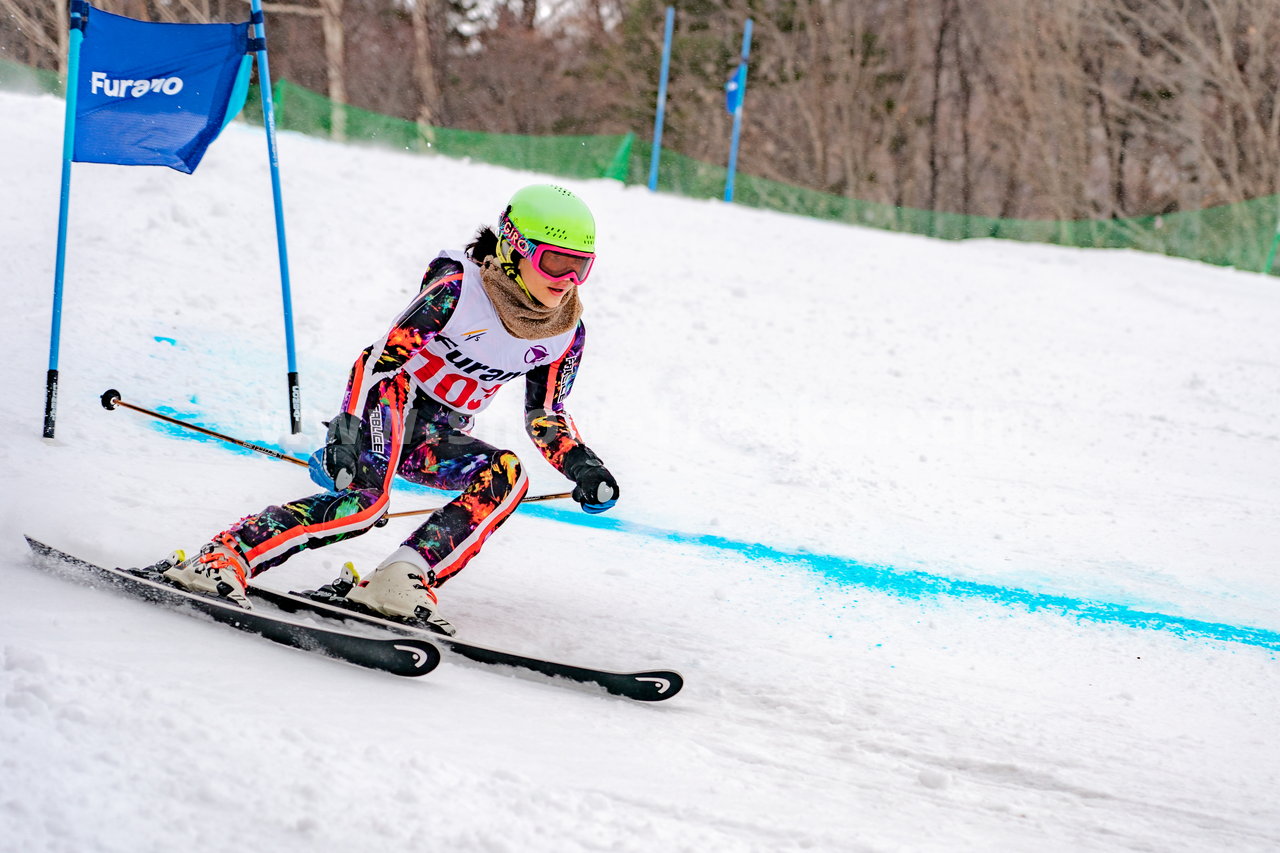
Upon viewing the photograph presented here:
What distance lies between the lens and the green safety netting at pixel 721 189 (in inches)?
580

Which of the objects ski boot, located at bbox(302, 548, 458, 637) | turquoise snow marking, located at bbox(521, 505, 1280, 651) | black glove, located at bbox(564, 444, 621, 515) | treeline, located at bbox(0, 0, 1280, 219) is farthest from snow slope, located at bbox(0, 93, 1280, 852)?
treeline, located at bbox(0, 0, 1280, 219)

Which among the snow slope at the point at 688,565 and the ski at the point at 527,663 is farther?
the ski at the point at 527,663

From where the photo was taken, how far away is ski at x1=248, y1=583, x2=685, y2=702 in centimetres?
299

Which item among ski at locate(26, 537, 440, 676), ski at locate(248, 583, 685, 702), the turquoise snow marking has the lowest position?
the turquoise snow marking

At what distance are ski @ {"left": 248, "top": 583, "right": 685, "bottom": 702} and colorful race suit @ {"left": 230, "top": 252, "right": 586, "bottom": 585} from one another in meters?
0.17

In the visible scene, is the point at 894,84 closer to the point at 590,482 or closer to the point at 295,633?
the point at 590,482

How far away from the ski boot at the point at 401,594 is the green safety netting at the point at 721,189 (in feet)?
39.7

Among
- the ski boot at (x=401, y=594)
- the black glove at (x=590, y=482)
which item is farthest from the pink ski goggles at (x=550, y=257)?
the ski boot at (x=401, y=594)

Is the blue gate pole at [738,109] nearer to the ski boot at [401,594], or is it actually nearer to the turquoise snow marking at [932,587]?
the turquoise snow marking at [932,587]

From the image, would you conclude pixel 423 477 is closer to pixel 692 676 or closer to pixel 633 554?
pixel 692 676

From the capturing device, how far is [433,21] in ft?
89.1

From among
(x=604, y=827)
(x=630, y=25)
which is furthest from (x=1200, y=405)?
(x=630, y=25)

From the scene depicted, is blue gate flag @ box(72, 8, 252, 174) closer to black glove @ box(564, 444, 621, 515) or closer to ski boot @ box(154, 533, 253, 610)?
ski boot @ box(154, 533, 253, 610)

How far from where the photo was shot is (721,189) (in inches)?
647
